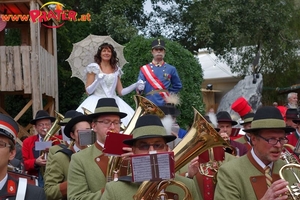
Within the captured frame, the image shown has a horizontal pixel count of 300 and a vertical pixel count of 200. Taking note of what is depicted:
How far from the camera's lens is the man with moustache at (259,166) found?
15.2 feet

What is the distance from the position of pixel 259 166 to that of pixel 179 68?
9.78 meters

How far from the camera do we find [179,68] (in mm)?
14414

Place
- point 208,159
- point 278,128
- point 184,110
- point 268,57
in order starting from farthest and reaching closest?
point 268,57
point 184,110
point 208,159
point 278,128

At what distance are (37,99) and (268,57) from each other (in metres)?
10.5

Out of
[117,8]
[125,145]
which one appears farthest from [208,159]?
[117,8]

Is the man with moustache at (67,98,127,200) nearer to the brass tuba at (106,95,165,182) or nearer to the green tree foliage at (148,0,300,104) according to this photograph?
the brass tuba at (106,95,165,182)

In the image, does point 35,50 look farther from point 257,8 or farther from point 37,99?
point 257,8

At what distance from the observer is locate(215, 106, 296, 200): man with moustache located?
4.62 meters

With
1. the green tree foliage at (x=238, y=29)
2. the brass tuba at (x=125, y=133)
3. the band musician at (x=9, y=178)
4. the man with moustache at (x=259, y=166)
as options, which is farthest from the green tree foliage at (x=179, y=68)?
the band musician at (x=9, y=178)

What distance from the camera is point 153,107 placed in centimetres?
635

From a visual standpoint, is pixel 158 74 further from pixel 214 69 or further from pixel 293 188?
pixel 214 69

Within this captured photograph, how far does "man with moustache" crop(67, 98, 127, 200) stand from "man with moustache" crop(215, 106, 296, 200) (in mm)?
1188

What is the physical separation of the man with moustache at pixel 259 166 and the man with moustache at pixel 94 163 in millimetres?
1188

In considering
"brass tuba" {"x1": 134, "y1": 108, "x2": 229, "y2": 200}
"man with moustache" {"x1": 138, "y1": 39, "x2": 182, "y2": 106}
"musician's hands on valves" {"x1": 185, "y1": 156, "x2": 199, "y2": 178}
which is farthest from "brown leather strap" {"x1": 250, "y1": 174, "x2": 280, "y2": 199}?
"man with moustache" {"x1": 138, "y1": 39, "x2": 182, "y2": 106}
